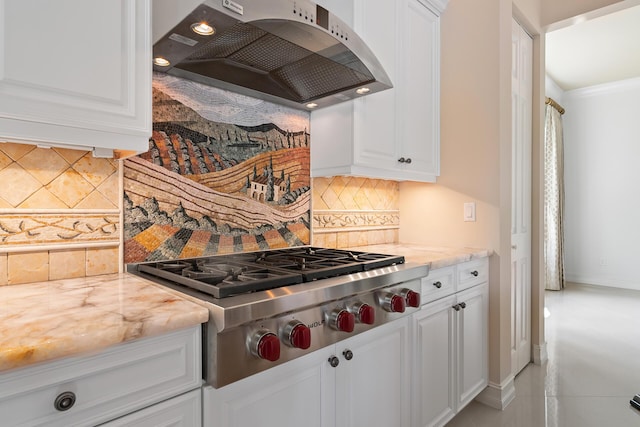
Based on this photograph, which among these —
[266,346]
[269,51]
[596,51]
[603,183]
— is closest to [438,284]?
[266,346]

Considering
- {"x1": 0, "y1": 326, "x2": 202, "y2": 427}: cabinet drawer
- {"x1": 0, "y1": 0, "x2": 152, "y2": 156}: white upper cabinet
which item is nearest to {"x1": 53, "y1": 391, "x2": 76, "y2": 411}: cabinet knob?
{"x1": 0, "y1": 326, "x2": 202, "y2": 427}: cabinet drawer

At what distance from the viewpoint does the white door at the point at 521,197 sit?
2.57m

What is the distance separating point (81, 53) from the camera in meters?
1.00

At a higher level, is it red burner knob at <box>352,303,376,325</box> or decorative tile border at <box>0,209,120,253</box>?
decorative tile border at <box>0,209,120,253</box>

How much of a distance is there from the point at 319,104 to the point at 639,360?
3249 millimetres

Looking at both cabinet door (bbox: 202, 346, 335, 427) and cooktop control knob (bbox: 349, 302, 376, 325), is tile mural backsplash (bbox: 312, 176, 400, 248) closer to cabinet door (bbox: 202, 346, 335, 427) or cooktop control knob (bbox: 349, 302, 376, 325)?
cooktop control knob (bbox: 349, 302, 376, 325)

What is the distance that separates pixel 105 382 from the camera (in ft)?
2.53

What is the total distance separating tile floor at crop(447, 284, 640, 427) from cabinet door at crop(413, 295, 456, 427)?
34 centimetres

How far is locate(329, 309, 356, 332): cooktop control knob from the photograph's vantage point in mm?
1171

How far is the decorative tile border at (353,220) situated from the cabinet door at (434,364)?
29.7 inches

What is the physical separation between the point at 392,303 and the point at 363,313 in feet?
0.60

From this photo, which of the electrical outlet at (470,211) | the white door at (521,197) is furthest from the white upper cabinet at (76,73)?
the white door at (521,197)

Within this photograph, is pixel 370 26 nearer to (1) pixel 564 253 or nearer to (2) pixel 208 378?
(2) pixel 208 378

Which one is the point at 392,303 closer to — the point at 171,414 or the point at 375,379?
the point at 375,379
